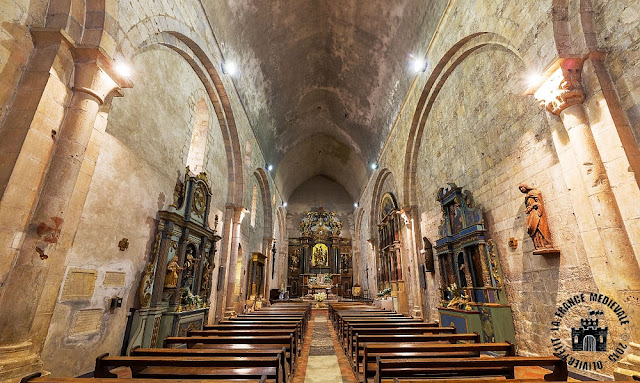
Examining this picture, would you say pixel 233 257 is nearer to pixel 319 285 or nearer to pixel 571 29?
pixel 571 29

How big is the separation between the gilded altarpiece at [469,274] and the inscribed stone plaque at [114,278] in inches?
290

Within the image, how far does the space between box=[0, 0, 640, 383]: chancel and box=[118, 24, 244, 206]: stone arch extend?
77 millimetres

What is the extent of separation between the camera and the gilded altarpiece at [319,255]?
2397cm

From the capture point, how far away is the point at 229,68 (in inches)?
397

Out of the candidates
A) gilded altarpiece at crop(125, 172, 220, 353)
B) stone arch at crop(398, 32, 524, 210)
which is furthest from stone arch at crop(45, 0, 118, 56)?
stone arch at crop(398, 32, 524, 210)

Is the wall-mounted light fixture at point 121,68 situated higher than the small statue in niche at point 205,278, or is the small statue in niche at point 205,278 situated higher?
the wall-mounted light fixture at point 121,68

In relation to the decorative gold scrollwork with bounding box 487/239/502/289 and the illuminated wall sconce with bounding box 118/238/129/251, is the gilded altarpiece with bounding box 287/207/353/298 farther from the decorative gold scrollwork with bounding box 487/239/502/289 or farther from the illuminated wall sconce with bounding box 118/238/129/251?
the illuminated wall sconce with bounding box 118/238/129/251

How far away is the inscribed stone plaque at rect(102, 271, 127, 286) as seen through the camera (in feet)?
16.4

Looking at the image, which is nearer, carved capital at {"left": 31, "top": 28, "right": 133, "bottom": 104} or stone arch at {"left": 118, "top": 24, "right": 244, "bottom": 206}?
carved capital at {"left": 31, "top": 28, "right": 133, "bottom": 104}

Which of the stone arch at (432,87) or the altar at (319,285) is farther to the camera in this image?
the altar at (319,285)

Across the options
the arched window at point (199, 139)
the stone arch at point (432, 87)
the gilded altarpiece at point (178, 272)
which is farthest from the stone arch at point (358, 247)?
the gilded altarpiece at point (178, 272)

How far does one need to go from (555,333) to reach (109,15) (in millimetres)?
8651

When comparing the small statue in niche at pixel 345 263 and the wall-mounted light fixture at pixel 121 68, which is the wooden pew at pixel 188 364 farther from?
the small statue in niche at pixel 345 263

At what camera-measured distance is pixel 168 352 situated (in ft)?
11.7
